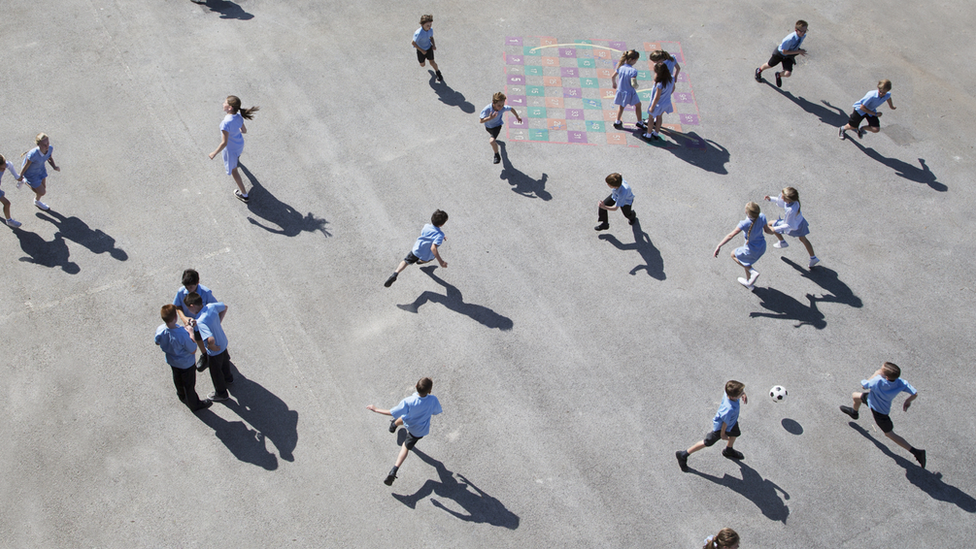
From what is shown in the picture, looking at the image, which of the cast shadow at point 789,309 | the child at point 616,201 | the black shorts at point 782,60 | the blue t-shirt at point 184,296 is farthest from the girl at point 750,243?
the blue t-shirt at point 184,296

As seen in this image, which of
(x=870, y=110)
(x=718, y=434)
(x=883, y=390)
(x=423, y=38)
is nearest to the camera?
(x=718, y=434)

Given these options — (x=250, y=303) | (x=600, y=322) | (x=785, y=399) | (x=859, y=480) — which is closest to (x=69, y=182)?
(x=250, y=303)

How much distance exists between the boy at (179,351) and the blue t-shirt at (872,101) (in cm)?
1162

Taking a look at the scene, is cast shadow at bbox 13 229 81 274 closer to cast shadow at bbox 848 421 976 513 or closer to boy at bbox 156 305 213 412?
boy at bbox 156 305 213 412

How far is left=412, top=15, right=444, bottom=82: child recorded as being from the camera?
12130mm

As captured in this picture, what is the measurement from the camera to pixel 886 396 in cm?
782

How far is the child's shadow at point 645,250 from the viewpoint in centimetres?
999

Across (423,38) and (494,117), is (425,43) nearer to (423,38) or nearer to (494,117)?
(423,38)

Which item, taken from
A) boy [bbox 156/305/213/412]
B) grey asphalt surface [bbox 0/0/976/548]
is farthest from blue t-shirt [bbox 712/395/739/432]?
boy [bbox 156/305/213/412]

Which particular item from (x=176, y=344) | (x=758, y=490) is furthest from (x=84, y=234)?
(x=758, y=490)

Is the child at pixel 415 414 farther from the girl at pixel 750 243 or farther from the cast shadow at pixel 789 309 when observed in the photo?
the cast shadow at pixel 789 309

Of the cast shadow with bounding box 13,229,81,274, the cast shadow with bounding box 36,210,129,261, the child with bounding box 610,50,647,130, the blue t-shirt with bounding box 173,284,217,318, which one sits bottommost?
the cast shadow with bounding box 13,229,81,274

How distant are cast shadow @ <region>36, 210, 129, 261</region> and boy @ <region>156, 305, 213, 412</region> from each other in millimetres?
2884

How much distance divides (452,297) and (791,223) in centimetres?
514
